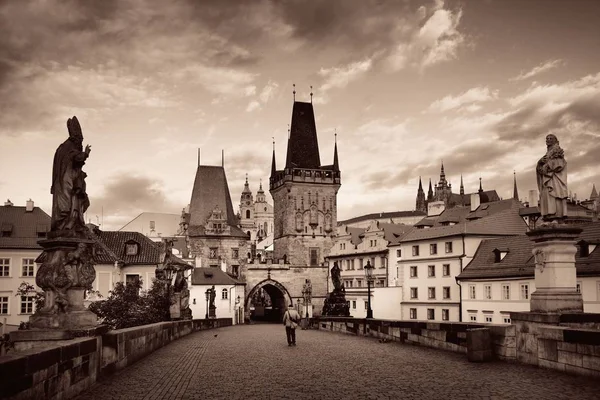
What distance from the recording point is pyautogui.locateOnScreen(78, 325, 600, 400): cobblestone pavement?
9367 mm

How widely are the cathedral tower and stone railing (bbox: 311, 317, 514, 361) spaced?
6912cm

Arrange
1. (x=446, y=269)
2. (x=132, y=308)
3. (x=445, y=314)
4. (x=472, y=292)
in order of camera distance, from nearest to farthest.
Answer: (x=132, y=308) → (x=472, y=292) → (x=445, y=314) → (x=446, y=269)

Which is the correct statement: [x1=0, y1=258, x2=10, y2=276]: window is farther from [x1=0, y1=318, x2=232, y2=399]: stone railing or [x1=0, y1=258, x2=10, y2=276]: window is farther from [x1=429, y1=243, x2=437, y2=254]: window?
[x1=0, y1=318, x2=232, y2=399]: stone railing

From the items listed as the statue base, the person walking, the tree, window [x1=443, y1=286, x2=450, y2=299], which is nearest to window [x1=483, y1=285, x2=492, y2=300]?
window [x1=443, y1=286, x2=450, y2=299]

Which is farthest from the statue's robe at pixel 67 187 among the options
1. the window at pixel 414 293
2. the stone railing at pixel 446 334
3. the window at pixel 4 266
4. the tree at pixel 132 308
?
the window at pixel 414 293

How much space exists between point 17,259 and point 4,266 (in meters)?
1.09

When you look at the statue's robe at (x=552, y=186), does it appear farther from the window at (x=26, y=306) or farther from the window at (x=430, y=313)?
the window at (x=430, y=313)

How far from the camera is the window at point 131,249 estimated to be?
62.1m

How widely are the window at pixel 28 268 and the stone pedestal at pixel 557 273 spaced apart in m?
47.7

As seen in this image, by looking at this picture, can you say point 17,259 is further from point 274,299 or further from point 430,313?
point 274,299

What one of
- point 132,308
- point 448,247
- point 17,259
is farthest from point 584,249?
point 17,259

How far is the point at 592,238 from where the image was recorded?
1657 inches

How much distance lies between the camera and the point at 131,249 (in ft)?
205

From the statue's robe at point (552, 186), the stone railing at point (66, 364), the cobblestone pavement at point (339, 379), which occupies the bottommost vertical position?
the cobblestone pavement at point (339, 379)
